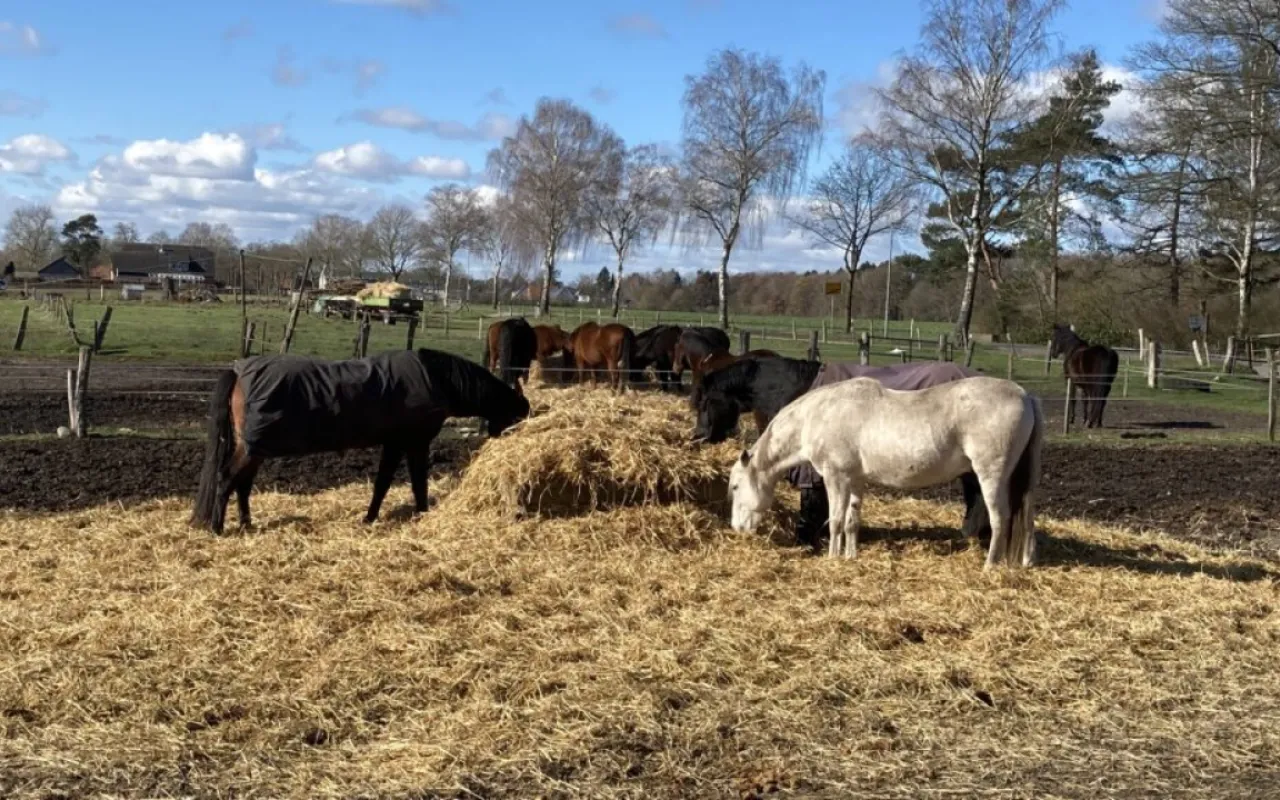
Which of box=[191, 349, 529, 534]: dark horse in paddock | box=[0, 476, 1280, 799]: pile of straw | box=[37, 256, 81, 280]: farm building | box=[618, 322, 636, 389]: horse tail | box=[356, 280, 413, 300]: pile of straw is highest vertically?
box=[37, 256, 81, 280]: farm building

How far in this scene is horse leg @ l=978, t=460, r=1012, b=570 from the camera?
656cm

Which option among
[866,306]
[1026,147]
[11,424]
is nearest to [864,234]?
[1026,147]

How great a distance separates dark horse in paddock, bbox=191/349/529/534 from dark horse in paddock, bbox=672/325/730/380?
8.43 metres

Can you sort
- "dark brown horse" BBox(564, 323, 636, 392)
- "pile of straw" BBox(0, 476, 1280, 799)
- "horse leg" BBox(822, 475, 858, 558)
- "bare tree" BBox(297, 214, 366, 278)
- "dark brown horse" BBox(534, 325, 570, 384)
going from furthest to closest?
1. "bare tree" BBox(297, 214, 366, 278)
2. "dark brown horse" BBox(534, 325, 570, 384)
3. "dark brown horse" BBox(564, 323, 636, 392)
4. "horse leg" BBox(822, 475, 858, 558)
5. "pile of straw" BBox(0, 476, 1280, 799)

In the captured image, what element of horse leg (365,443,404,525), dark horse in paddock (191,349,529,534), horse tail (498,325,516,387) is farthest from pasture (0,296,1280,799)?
horse tail (498,325,516,387)

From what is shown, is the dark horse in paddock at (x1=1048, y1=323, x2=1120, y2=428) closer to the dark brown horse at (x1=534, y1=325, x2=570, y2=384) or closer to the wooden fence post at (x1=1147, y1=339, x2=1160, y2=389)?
the wooden fence post at (x1=1147, y1=339, x2=1160, y2=389)

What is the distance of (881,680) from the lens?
466cm

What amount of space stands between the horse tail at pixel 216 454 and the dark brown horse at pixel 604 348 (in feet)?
29.9

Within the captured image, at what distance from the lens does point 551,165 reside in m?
45.0

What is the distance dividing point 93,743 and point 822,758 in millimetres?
2569

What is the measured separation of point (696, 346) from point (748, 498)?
904 centimetres

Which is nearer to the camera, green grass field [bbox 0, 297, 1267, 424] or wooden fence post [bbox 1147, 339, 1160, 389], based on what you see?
green grass field [bbox 0, 297, 1267, 424]

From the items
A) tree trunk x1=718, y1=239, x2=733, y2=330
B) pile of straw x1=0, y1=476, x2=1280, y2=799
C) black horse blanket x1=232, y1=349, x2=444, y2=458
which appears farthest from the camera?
tree trunk x1=718, y1=239, x2=733, y2=330

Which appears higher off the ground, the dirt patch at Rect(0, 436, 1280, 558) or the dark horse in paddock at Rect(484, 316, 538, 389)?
the dark horse in paddock at Rect(484, 316, 538, 389)
